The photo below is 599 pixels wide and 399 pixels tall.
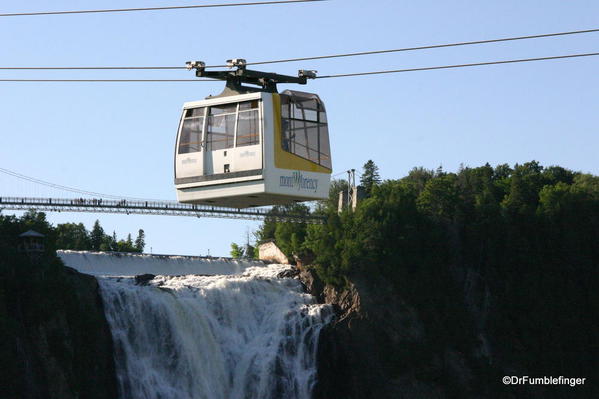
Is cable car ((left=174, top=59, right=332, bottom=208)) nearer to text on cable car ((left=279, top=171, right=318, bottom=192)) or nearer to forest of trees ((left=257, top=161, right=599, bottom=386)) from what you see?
text on cable car ((left=279, top=171, right=318, bottom=192))

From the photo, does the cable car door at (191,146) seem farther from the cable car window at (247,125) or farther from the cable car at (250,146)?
the cable car window at (247,125)

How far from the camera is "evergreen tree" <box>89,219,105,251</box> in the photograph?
17712 centimetres

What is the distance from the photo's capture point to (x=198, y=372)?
103 meters

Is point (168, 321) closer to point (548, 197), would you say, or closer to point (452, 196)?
point (452, 196)

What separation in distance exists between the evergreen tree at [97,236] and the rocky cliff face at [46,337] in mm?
81602

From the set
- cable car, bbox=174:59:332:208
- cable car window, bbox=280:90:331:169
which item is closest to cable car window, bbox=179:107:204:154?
cable car, bbox=174:59:332:208

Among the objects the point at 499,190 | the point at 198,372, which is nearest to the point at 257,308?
the point at 198,372

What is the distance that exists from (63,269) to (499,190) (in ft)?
190

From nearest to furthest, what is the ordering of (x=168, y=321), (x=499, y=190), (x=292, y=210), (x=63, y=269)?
(x=63, y=269), (x=168, y=321), (x=499, y=190), (x=292, y=210)

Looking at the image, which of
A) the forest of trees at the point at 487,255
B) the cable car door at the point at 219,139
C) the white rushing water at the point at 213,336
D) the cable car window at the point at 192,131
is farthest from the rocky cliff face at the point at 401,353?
the cable car door at the point at 219,139

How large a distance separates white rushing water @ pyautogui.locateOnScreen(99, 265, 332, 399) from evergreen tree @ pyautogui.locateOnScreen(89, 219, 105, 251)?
65551 millimetres

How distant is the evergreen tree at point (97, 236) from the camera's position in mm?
177125

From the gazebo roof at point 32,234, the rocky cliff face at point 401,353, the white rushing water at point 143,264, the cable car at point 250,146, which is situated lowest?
the rocky cliff face at point 401,353

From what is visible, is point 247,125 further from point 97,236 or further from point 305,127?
point 97,236
